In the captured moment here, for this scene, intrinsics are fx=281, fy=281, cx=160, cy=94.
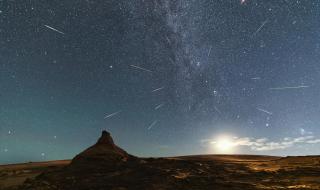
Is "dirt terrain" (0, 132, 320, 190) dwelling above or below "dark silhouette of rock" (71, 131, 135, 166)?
below

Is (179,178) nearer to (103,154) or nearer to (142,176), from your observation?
(142,176)

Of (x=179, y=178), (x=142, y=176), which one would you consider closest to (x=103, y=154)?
(x=142, y=176)

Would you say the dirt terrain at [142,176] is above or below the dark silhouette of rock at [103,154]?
below

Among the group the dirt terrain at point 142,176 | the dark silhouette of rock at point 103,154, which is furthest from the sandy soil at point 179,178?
the dark silhouette of rock at point 103,154

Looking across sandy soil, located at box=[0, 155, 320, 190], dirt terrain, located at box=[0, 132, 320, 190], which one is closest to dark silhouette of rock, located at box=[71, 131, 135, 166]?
dirt terrain, located at box=[0, 132, 320, 190]

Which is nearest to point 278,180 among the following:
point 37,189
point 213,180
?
point 213,180

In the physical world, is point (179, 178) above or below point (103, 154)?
below

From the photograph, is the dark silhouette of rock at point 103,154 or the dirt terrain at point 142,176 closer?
the dirt terrain at point 142,176

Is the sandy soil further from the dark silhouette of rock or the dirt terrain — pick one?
the dark silhouette of rock

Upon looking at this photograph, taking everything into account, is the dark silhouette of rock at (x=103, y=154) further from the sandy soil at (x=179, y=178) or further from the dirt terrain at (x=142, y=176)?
the sandy soil at (x=179, y=178)

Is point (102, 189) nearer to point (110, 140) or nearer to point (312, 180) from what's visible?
point (110, 140)

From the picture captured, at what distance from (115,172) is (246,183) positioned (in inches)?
337

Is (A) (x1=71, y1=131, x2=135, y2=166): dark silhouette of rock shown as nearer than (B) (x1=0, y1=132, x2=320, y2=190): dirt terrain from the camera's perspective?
No

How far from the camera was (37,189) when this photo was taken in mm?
15609
